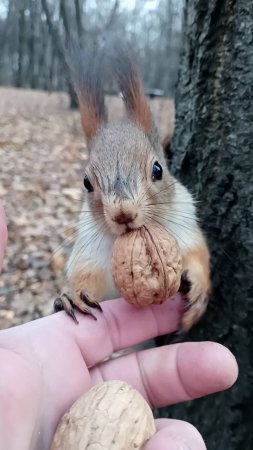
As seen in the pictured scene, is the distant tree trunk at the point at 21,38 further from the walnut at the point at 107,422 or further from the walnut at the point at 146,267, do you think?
the walnut at the point at 107,422

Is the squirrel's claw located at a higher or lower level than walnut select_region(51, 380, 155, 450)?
higher

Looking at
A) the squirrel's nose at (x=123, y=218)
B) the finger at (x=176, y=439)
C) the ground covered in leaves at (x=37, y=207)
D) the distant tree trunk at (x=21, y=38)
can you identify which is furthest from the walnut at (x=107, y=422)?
the distant tree trunk at (x=21, y=38)

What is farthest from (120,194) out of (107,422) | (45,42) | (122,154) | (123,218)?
(45,42)

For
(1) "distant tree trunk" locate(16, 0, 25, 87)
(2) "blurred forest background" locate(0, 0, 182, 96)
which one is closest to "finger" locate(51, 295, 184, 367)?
(2) "blurred forest background" locate(0, 0, 182, 96)

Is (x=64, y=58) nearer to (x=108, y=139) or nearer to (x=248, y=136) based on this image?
(x=108, y=139)

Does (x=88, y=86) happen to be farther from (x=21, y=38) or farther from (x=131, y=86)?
(x=21, y=38)

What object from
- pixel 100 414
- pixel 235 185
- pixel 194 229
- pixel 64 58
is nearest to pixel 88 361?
pixel 100 414

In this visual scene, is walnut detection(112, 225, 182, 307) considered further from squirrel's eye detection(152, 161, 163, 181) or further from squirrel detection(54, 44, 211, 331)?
squirrel's eye detection(152, 161, 163, 181)
